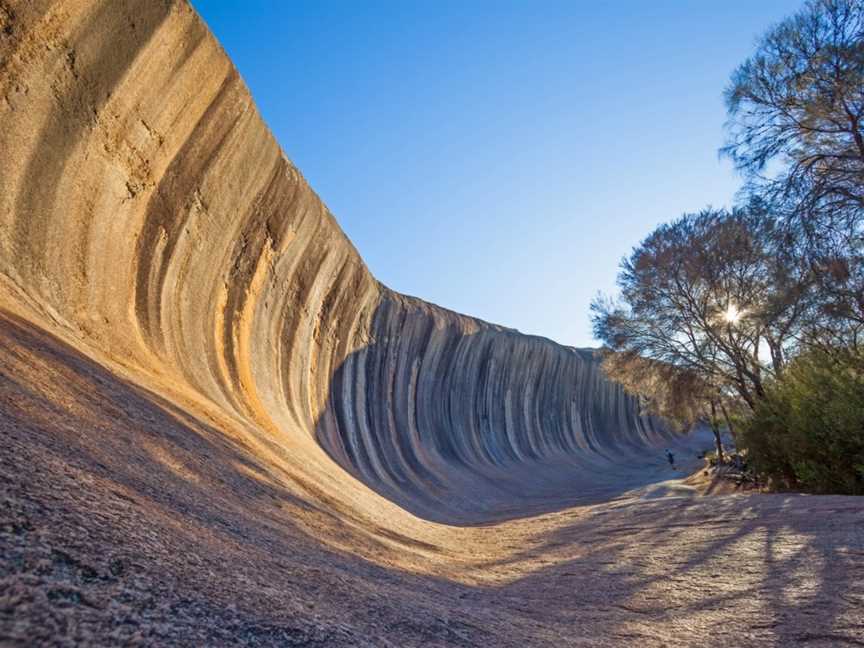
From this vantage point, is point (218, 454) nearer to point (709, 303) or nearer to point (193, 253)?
point (193, 253)

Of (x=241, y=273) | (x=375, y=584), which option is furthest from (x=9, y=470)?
(x=241, y=273)

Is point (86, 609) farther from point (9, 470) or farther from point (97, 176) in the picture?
point (97, 176)

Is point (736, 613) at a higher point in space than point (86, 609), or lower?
higher

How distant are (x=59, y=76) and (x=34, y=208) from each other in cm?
178

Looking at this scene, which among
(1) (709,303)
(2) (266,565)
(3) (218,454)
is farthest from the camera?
(1) (709,303)

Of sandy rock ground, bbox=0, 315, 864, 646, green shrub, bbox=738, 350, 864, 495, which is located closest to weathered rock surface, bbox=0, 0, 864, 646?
sandy rock ground, bbox=0, 315, 864, 646

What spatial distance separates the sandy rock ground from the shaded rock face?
2.07m

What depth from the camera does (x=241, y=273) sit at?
34.4ft

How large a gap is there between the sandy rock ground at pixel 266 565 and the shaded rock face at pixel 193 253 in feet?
6.80

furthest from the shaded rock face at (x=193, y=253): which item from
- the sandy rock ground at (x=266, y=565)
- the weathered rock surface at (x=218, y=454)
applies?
the sandy rock ground at (x=266, y=565)

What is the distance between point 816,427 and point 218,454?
9956 mm

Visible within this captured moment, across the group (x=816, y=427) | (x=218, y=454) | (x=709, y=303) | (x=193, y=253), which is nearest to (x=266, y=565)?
(x=218, y=454)

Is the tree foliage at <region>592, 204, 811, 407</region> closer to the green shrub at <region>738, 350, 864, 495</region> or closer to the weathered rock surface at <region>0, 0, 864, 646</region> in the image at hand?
the green shrub at <region>738, 350, 864, 495</region>

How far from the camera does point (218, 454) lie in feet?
15.8
